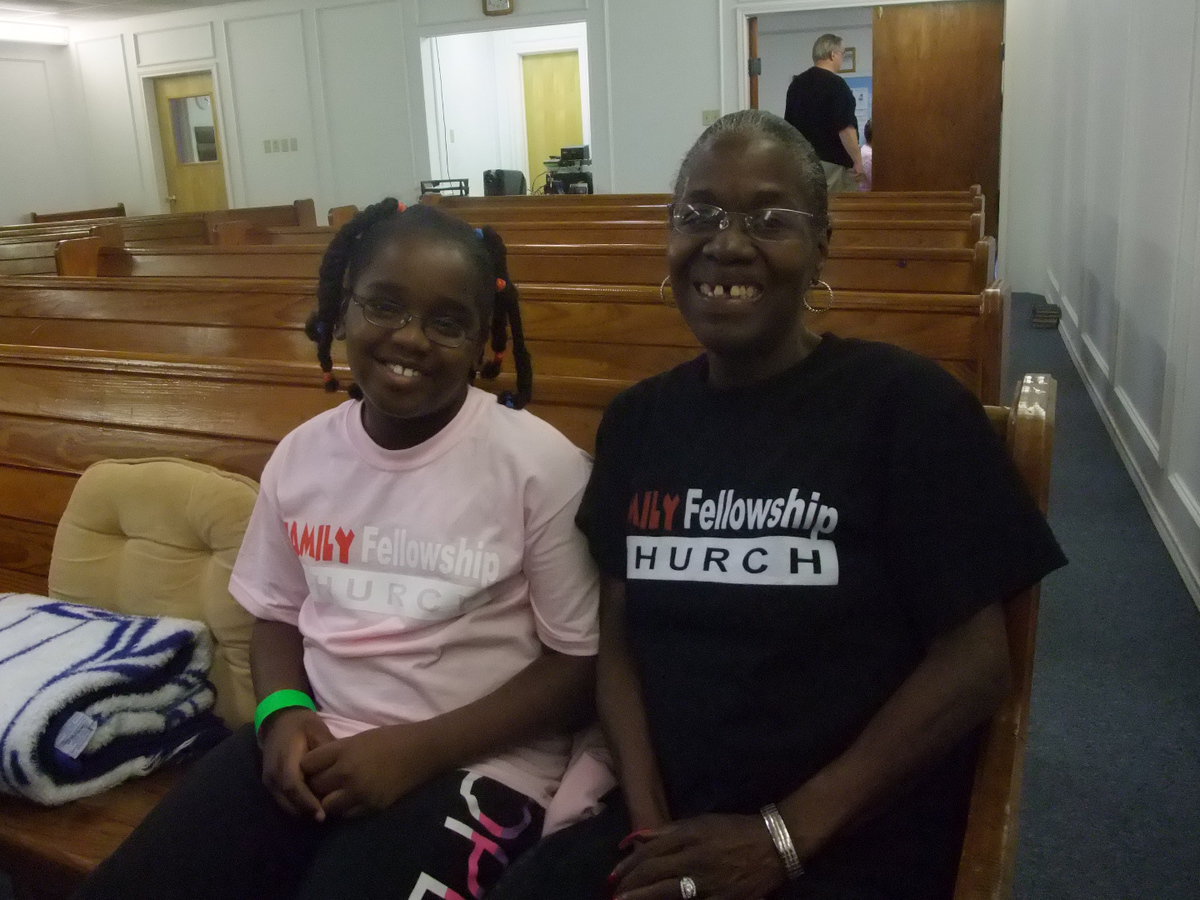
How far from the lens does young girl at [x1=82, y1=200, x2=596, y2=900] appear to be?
1062 millimetres

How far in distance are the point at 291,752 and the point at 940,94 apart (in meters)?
7.60

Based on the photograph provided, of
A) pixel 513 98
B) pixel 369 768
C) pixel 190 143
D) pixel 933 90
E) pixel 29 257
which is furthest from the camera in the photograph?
pixel 513 98

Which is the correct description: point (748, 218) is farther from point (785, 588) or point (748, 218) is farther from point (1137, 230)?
point (1137, 230)

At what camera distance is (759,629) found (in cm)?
98

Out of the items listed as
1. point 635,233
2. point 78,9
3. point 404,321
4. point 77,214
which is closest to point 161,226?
point 635,233

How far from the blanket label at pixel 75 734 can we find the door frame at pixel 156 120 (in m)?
9.47

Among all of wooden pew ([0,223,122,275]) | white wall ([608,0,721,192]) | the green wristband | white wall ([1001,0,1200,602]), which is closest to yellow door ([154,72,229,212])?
white wall ([608,0,721,192])

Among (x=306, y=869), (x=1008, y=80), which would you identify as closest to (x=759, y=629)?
(x=306, y=869)

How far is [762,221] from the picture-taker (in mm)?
1048

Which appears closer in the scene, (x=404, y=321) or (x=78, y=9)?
(x=404, y=321)

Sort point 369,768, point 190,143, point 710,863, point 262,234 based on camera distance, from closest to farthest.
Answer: point 710,863 < point 369,768 < point 262,234 < point 190,143

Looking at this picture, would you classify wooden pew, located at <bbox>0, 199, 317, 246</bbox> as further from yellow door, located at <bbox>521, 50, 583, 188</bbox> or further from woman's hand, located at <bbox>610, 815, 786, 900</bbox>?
yellow door, located at <bbox>521, 50, 583, 188</bbox>

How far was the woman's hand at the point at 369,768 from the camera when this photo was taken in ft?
3.41

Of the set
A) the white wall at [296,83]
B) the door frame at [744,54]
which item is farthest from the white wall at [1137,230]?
the white wall at [296,83]
